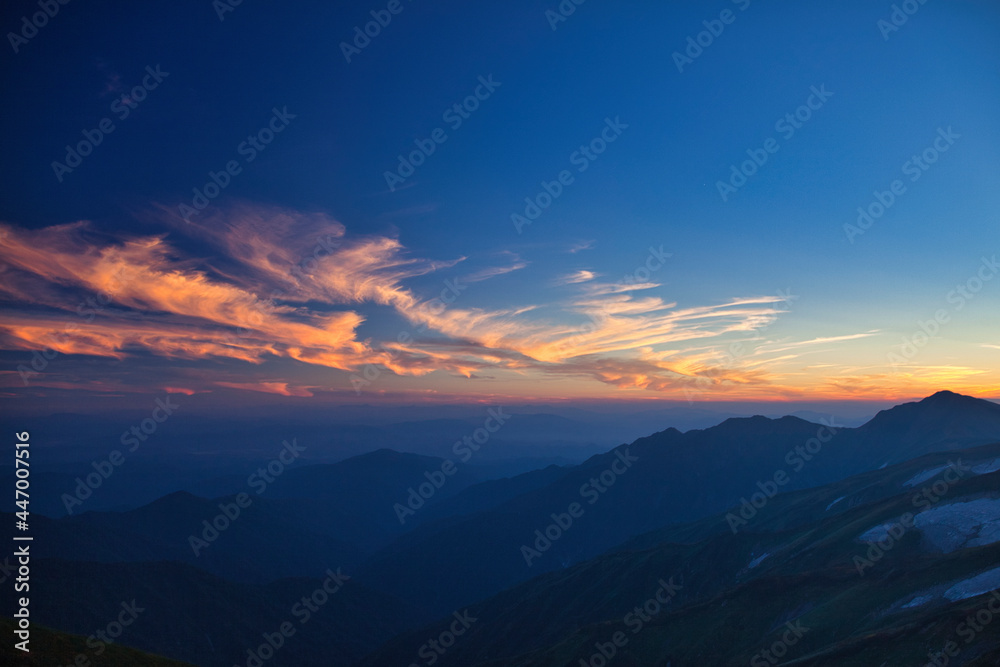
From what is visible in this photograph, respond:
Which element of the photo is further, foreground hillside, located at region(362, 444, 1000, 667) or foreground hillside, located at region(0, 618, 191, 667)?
foreground hillside, located at region(362, 444, 1000, 667)

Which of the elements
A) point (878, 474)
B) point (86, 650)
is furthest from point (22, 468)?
point (878, 474)

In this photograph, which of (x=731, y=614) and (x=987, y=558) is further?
(x=731, y=614)

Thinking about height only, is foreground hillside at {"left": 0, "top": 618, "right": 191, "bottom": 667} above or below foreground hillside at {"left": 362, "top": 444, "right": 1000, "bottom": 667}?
above

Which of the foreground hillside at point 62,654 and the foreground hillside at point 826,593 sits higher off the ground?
the foreground hillside at point 62,654

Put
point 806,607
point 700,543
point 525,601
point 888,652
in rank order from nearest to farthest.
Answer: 1. point 888,652
2. point 806,607
3. point 700,543
4. point 525,601

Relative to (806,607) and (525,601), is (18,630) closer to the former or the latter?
(806,607)

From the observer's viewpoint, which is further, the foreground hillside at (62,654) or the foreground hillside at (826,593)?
the foreground hillside at (826,593)

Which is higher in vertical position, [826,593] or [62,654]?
[62,654]

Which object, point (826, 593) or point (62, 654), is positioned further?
point (826, 593)

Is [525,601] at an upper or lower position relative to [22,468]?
lower

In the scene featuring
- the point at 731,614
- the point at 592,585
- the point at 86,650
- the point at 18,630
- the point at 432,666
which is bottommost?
the point at 432,666

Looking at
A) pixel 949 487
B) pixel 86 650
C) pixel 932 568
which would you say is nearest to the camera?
pixel 86 650
